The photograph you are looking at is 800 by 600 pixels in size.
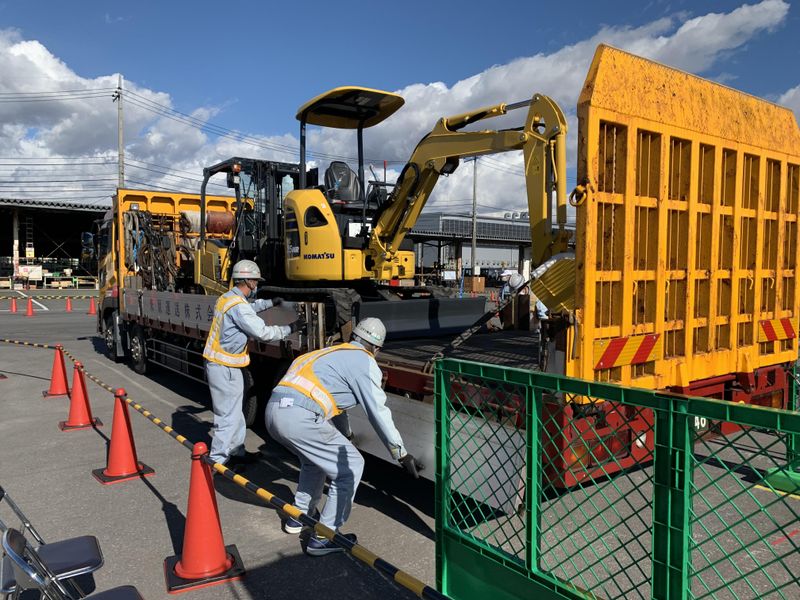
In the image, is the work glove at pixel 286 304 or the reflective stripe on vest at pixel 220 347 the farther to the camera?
the work glove at pixel 286 304

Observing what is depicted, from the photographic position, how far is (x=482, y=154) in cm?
585

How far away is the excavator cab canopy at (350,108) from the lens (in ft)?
23.6

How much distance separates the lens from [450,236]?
42.6m

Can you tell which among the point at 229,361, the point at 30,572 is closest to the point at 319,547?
the point at 30,572

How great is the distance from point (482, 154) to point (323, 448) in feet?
10.8

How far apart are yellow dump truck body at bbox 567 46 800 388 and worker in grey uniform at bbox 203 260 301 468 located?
9.77ft

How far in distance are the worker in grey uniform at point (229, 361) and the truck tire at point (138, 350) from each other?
19.8 feet

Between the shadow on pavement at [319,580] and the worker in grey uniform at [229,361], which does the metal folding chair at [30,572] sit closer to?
the shadow on pavement at [319,580]

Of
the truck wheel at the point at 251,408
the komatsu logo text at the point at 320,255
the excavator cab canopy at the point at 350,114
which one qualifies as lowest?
the truck wheel at the point at 251,408

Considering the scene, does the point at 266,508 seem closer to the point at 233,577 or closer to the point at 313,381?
the point at 233,577

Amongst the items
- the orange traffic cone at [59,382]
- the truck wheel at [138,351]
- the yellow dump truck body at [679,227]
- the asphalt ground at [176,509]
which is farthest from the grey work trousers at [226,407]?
the truck wheel at [138,351]

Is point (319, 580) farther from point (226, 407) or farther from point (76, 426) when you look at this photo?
point (76, 426)

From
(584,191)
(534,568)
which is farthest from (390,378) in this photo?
(534,568)

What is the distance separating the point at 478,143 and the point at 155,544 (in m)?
4.30
